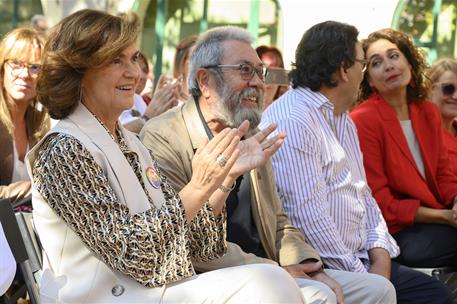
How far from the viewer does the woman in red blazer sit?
212 inches

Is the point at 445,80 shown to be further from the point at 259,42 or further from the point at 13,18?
the point at 13,18

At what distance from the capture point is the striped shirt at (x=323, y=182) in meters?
4.61

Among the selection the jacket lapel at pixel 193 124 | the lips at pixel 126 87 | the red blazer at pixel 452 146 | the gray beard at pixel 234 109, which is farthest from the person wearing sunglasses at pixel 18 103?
the red blazer at pixel 452 146

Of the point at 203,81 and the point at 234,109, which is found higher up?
the point at 203,81

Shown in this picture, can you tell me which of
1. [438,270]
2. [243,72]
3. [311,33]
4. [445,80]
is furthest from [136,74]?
[445,80]

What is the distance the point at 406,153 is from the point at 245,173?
5.65ft

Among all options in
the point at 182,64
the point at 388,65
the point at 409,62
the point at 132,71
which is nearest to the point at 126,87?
the point at 132,71

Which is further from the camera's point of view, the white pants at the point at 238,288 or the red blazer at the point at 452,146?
the red blazer at the point at 452,146

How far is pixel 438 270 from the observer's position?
5473 millimetres

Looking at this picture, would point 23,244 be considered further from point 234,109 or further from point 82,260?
point 234,109

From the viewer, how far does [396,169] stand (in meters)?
5.43

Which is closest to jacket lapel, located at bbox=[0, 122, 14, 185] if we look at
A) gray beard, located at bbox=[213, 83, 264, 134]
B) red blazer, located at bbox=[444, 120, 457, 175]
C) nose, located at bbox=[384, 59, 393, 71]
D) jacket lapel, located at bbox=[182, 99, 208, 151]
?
jacket lapel, located at bbox=[182, 99, 208, 151]

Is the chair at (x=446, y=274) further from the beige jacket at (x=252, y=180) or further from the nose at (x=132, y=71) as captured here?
the nose at (x=132, y=71)

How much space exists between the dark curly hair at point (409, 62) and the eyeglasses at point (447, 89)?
816 mm
